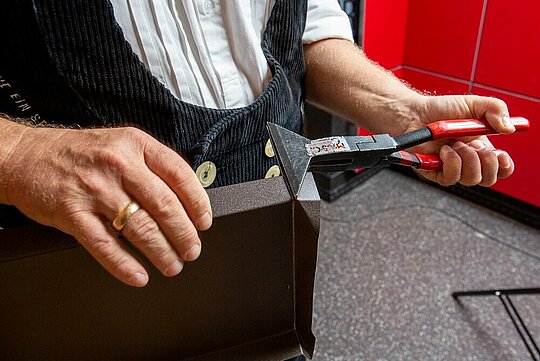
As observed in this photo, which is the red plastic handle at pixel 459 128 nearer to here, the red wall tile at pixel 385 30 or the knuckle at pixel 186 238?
the knuckle at pixel 186 238

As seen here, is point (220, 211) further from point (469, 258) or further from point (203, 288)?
point (469, 258)

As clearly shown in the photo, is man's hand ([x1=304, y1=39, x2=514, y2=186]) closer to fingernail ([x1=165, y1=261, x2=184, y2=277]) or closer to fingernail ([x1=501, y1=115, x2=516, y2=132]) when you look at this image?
fingernail ([x1=501, y1=115, x2=516, y2=132])

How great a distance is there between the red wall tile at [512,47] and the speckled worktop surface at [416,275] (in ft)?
1.43

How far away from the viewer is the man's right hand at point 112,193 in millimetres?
380

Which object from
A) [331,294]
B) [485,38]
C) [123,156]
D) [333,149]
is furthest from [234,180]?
[485,38]

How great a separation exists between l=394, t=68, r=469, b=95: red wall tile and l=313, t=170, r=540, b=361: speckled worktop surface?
34 centimetres

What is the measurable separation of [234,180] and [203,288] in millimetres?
191

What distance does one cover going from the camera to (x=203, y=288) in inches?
18.8

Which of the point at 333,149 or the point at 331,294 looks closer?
Result: the point at 333,149

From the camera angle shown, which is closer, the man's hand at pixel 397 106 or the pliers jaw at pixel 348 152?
the pliers jaw at pixel 348 152

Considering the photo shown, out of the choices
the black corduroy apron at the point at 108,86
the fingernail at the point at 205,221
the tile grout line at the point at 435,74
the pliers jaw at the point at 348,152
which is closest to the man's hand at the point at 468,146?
the pliers jaw at the point at 348,152

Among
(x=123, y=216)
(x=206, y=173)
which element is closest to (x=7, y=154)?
(x=123, y=216)

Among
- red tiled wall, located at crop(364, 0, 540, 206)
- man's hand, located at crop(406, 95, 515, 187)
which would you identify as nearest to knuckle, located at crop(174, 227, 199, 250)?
man's hand, located at crop(406, 95, 515, 187)

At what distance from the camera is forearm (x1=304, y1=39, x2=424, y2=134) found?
715mm
